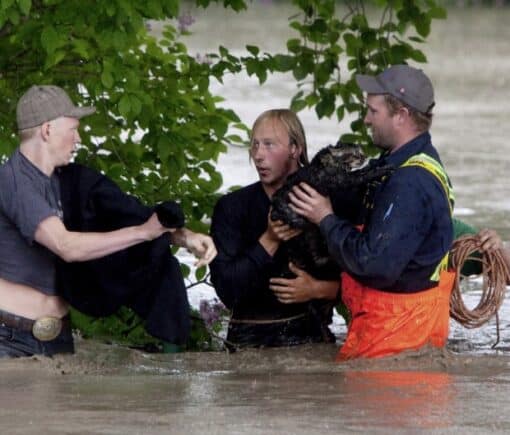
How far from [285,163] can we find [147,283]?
0.92 meters

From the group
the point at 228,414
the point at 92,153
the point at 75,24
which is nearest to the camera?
the point at 228,414

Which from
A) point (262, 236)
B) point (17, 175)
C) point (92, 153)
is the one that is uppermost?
point (17, 175)

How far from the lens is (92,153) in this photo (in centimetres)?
938

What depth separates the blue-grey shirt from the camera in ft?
22.8

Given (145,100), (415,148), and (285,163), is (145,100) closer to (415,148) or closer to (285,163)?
(285,163)

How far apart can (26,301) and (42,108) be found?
85 cm

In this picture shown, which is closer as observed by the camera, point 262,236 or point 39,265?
point 39,265

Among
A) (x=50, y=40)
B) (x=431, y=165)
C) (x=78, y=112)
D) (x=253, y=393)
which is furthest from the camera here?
(x=50, y=40)

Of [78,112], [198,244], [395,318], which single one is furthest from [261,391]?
[78,112]

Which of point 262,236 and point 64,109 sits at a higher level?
point 64,109

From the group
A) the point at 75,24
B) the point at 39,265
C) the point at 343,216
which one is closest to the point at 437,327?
the point at 343,216

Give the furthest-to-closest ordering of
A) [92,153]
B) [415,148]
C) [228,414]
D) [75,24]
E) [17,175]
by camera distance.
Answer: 1. [92,153]
2. [75,24]
3. [415,148]
4. [17,175]
5. [228,414]

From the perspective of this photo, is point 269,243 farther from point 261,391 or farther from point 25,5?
point 25,5

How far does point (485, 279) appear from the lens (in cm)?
802
